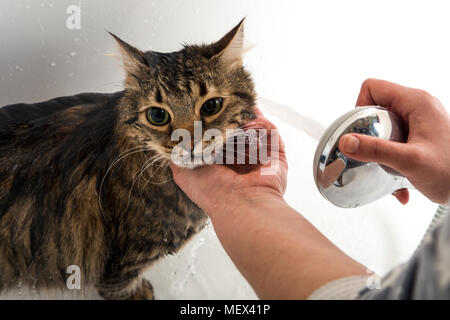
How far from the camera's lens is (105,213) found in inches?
32.1

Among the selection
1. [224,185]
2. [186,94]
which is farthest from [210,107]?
[224,185]

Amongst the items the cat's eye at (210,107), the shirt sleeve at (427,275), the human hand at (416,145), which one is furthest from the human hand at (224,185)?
the shirt sleeve at (427,275)

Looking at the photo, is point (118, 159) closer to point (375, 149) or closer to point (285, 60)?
point (375, 149)

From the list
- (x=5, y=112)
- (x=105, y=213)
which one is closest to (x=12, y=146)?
(x=5, y=112)

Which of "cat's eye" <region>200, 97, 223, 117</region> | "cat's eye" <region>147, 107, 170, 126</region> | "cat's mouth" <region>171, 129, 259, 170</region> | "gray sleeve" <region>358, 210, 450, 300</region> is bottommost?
"cat's mouth" <region>171, 129, 259, 170</region>

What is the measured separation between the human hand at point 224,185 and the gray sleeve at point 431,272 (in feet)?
1.38

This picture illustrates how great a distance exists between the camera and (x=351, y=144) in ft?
1.88

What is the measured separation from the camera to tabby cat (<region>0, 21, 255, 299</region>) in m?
0.73

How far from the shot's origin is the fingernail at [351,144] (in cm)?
57

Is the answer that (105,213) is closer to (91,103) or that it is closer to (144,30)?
(91,103)

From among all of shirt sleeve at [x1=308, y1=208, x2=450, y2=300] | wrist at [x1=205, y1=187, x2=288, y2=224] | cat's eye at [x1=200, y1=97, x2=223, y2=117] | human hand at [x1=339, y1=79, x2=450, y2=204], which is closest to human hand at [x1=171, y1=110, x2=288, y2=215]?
wrist at [x1=205, y1=187, x2=288, y2=224]

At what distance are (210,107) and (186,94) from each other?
51 mm

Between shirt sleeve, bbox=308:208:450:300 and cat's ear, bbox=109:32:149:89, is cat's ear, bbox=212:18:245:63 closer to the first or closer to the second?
cat's ear, bbox=109:32:149:89

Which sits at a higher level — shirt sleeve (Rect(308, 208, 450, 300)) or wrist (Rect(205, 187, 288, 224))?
shirt sleeve (Rect(308, 208, 450, 300))
